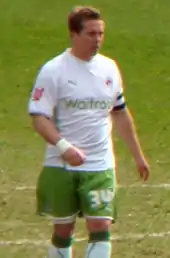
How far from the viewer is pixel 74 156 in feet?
21.5

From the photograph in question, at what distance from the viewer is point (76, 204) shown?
7.05 metres

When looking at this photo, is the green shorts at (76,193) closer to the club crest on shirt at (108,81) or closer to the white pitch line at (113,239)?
the club crest on shirt at (108,81)

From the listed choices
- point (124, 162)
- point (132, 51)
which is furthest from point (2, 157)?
point (132, 51)

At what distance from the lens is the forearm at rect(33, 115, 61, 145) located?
21.8 feet

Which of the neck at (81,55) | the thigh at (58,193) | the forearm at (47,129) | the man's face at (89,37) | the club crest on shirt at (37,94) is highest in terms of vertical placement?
the man's face at (89,37)

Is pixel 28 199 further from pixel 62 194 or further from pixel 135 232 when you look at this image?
pixel 62 194

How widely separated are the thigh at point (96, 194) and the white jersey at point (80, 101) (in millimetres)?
65

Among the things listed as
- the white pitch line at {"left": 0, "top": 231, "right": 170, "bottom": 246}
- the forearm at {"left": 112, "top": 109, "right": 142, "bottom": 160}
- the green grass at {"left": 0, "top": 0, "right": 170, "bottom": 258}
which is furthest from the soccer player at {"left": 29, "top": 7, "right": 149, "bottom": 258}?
the white pitch line at {"left": 0, "top": 231, "right": 170, "bottom": 246}

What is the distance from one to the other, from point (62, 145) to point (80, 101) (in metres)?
0.38

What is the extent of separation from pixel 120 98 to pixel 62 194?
2.72ft

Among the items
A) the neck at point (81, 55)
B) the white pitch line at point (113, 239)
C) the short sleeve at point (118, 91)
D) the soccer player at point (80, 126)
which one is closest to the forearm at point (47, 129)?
the soccer player at point (80, 126)

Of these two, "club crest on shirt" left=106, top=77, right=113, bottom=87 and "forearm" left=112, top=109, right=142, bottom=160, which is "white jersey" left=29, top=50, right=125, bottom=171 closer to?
"club crest on shirt" left=106, top=77, right=113, bottom=87

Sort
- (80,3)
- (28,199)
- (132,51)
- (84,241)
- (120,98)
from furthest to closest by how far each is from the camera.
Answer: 1. (80,3)
2. (132,51)
3. (28,199)
4. (84,241)
5. (120,98)

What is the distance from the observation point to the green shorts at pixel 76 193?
6.90 m
